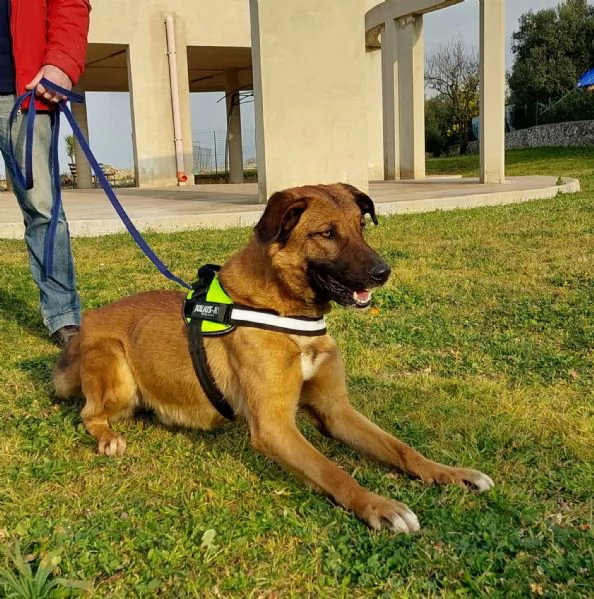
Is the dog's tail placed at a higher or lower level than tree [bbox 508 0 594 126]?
lower

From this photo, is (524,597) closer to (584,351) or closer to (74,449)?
(74,449)

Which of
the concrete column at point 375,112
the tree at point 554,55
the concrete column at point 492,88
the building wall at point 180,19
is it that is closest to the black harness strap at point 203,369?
the concrete column at point 492,88

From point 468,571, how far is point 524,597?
19 centimetres

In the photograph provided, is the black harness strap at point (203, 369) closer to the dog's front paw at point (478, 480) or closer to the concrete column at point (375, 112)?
the dog's front paw at point (478, 480)

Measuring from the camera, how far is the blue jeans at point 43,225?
4.50m

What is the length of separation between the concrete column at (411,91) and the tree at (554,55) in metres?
22.0

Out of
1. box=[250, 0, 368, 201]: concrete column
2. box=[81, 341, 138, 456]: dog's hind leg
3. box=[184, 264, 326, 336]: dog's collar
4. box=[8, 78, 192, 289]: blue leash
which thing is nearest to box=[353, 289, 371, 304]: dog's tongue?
box=[184, 264, 326, 336]: dog's collar

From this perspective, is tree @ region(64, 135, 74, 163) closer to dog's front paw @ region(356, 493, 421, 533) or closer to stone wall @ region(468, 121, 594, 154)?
stone wall @ region(468, 121, 594, 154)

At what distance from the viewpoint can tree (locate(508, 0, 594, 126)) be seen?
37.7 m

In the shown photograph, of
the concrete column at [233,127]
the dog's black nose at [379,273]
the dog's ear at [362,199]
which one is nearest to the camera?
the dog's black nose at [379,273]

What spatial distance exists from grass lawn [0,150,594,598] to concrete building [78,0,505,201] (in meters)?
6.56

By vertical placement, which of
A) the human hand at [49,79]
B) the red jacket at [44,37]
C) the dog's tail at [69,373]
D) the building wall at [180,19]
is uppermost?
the building wall at [180,19]

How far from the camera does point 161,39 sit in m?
19.7

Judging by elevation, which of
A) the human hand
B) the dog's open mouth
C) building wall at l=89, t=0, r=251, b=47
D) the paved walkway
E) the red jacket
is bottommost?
the dog's open mouth
